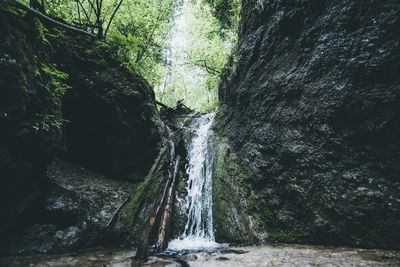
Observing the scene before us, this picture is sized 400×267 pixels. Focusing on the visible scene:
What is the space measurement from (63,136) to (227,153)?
4.64m

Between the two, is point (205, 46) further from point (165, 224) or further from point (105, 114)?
point (165, 224)

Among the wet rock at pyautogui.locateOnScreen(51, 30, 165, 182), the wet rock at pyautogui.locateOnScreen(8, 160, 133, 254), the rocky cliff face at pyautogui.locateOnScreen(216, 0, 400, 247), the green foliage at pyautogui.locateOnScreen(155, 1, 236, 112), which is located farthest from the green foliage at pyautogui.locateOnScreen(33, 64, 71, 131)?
the green foliage at pyautogui.locateOnScreen(155, 1, 236, 112)

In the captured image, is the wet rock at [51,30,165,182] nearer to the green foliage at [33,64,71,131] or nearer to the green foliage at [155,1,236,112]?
the green foliage at [33,64,71,131]

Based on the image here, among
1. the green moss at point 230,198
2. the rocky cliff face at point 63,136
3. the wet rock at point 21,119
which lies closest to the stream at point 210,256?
the green moss at point 230,198

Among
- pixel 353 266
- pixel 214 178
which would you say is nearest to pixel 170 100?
pixel 214 178

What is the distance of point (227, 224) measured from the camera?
3.99m

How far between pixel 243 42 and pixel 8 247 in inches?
309

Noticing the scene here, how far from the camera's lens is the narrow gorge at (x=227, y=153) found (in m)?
2.40

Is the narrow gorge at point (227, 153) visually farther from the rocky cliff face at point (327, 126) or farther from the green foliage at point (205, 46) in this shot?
the green foliage at point (205, 46)

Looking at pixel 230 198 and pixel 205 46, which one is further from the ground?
pixel 205 46

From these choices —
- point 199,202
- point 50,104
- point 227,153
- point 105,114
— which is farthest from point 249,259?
point 105,114

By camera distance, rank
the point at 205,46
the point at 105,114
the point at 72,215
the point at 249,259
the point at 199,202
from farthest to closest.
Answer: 1. the point at 205,46
2. the point at 199,202
3. the point at 105,114
4. the point at 72,215
5. the point at 249,259

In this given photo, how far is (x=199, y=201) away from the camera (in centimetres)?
515

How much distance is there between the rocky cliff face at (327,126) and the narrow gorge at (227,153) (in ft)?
0.07
